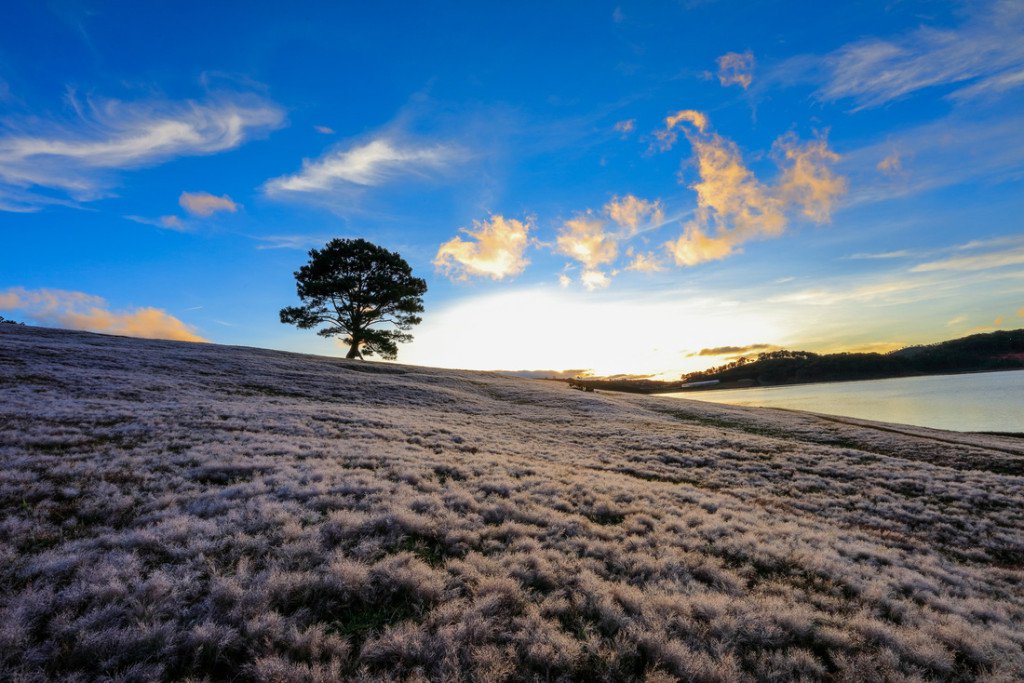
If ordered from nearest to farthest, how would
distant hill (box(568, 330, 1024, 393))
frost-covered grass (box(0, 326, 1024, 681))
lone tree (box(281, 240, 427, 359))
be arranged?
frost-covered grass (box(0, 326, 1024, 681)) → lone tree (box(281, 240, 427, 359)) → distant hill (box(568, 330, 1024, 393))

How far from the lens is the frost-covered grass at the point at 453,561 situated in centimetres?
476

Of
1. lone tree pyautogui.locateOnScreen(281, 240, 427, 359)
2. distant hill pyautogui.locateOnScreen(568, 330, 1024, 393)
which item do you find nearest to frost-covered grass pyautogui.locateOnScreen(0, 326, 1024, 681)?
lone tree pyautogui.locateOnScreen(281, 240, 427, 359)

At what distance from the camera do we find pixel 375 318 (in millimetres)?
58625

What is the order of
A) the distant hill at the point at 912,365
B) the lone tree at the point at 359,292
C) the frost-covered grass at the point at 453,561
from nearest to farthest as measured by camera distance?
the frost-covered grass at the point at 453,561 → the lone tree at the point at 359,292 → the distant hill at the point at 912,365

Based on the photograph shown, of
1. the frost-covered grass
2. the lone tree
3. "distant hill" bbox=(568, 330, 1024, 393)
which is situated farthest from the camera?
"distant hill" bbox=(568, 330, 1024, 393)

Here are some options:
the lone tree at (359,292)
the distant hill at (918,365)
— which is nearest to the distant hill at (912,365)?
the distant hill at (918,365)

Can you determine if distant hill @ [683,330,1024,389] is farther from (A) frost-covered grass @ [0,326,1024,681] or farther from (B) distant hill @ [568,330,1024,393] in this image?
(A) frost-covered grass @ [0,326,1024,681]

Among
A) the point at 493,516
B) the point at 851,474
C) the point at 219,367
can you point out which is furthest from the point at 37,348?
the point at 851,474

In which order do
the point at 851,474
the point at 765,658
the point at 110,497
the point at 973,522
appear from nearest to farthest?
1. the point at 765,658
2. the point at 110,497
3. the point at 973,522
4. the point at 851,474

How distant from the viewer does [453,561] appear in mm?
6992

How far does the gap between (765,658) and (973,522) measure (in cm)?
1417

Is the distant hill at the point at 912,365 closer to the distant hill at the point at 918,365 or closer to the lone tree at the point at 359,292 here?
the distant hill at the point at 918,365

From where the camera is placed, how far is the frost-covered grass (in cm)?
476

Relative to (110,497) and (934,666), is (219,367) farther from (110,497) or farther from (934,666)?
(934,666)
